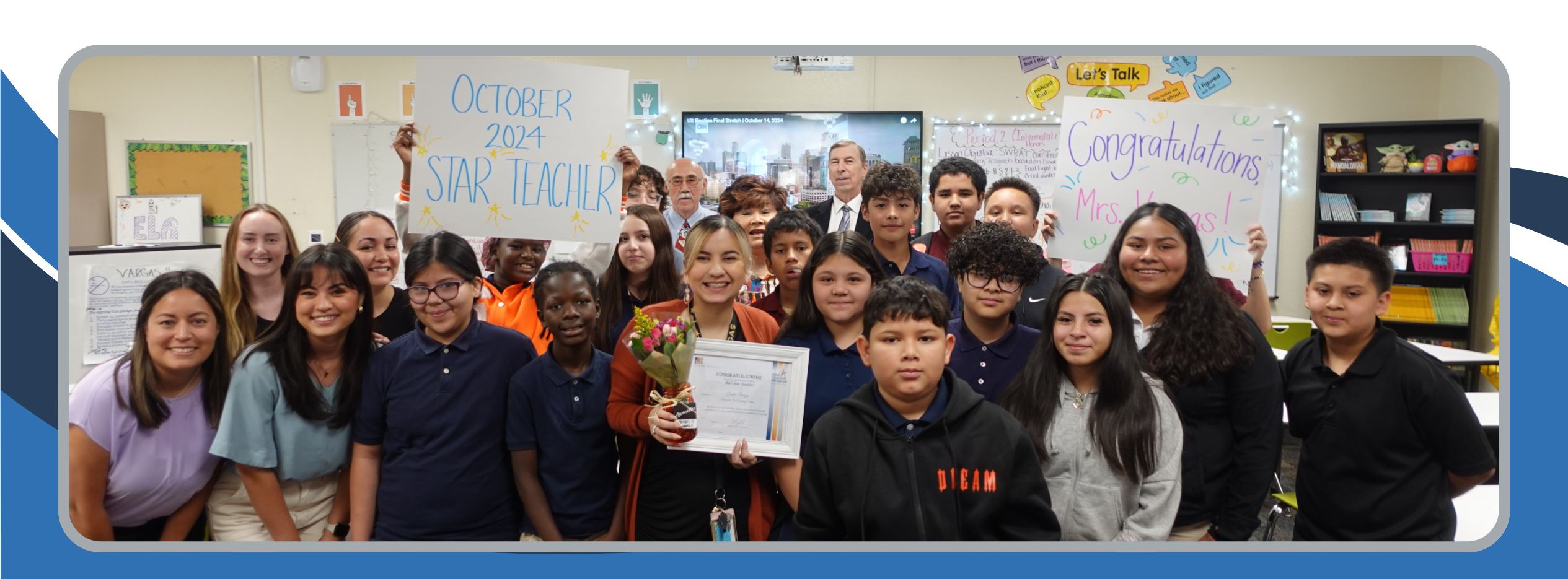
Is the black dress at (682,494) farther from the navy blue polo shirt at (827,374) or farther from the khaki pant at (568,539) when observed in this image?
the navy blue polo shirt at (827,374)

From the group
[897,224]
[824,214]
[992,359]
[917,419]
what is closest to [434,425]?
[917,419]

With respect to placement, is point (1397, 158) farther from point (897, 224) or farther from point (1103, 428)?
point (1103, 428)

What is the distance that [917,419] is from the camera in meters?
1.83

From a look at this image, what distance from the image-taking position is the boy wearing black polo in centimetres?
195

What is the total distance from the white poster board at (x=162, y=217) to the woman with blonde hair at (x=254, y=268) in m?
4.47

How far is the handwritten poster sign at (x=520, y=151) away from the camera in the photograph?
226cm

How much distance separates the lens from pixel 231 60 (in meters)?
6.08

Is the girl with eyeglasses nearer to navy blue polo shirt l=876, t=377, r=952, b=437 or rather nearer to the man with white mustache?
navy blue polo shirt l=876, t=377, r=952, b=437

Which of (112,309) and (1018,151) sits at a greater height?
(1018,151)

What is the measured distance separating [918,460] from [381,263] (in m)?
1.70

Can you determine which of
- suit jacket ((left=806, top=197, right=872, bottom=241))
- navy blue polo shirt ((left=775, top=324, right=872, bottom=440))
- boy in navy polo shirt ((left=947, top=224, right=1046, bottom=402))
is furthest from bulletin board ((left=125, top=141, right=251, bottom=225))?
boy in navy polo shirt ((left=947, top=224, right=1046, bottom=402))

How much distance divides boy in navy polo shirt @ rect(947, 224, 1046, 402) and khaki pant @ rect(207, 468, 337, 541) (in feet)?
5.28

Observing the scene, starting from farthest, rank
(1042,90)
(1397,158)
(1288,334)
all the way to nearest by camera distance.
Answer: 1. (1042,90)
2. (1397,158)
3. (1288,334)

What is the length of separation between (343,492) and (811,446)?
1.23m
